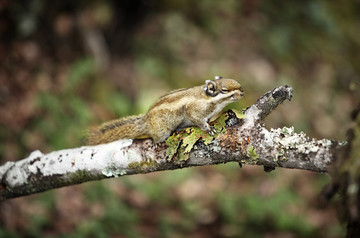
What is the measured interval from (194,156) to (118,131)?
1.30m

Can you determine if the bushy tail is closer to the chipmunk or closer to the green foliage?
the chipmunk

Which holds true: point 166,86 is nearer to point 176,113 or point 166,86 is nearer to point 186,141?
point 176,113

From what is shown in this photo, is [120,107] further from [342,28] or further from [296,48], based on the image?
[342,28]

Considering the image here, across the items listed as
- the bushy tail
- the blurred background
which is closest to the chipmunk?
the bushy tail

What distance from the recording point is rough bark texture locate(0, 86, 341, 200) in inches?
111

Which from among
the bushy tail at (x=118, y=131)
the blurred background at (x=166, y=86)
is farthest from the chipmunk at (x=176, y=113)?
the blurred background at (x=166, y=86)

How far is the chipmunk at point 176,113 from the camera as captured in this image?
3904mm

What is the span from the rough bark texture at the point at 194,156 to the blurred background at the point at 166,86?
64cm

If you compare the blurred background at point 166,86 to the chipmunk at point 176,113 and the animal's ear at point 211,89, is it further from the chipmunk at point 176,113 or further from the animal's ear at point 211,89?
the animal's ear at point 211,89

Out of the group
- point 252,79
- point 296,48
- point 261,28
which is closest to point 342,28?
point 296,48

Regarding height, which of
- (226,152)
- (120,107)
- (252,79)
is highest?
(252,79)

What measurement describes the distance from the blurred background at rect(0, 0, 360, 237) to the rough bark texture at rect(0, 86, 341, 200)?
0.64m

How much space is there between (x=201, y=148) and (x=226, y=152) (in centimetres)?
24

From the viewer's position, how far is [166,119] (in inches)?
159
